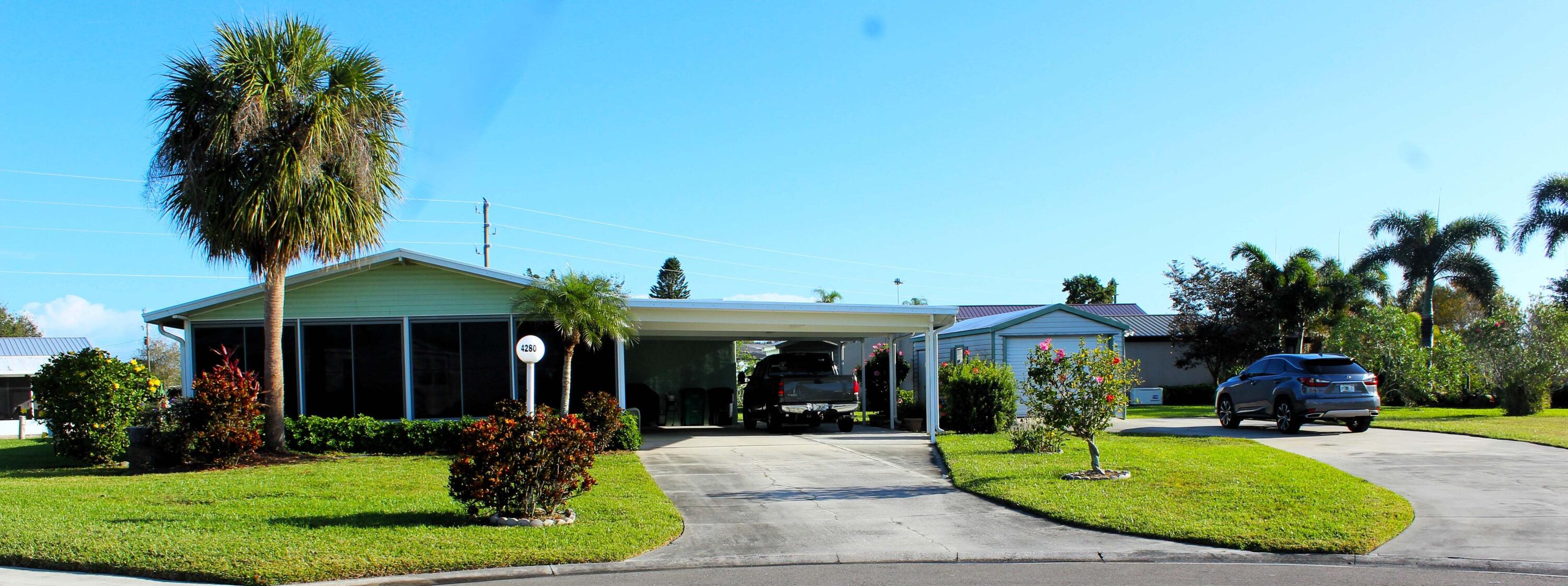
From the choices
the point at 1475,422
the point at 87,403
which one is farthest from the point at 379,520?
the point at 1475,422

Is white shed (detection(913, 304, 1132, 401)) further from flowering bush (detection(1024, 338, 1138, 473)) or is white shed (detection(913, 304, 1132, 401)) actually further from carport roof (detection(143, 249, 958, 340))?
flowering bush (detection(1024, 338, 1138, 473))

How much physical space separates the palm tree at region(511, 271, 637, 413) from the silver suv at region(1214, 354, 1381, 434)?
11306 mm

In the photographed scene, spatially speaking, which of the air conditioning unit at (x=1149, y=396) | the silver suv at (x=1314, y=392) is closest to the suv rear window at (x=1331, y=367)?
the silver suv at (x=1314, y=392)

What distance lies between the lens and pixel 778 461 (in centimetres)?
1378

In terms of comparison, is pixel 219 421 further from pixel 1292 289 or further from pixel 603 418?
pixel 1292 289

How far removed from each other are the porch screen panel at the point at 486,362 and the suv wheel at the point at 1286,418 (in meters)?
13.2

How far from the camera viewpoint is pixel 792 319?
16.8 meters

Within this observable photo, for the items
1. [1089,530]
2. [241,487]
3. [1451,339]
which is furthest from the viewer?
[1451,339]

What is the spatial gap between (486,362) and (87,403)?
547cm

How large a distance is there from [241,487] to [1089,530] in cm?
920

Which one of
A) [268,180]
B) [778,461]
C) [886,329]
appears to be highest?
[268,180]

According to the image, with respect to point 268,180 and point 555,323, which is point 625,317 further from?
point 268,180

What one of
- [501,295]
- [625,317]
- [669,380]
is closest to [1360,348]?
[669,380]

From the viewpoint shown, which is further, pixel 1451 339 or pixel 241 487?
pixel 1451 339
